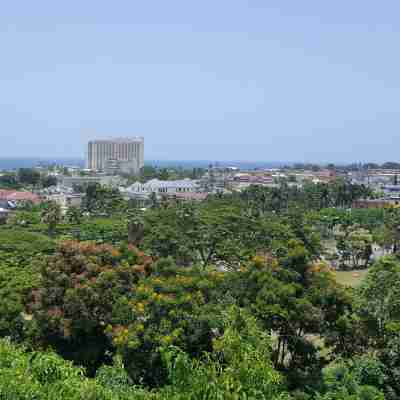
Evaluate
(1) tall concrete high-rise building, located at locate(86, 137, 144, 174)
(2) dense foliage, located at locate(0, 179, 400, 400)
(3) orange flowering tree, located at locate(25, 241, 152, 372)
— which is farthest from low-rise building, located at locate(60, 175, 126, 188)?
(3) orange flowering tree, located at locate(25, 241, 152, 372)

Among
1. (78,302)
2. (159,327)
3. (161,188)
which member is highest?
(78,302)

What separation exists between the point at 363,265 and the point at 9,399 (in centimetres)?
3679

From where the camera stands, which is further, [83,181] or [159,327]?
[83,181]

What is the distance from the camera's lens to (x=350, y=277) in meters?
37.4

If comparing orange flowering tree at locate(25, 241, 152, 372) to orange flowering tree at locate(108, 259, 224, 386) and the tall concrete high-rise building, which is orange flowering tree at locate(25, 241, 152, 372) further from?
the tall concrete high-rise building

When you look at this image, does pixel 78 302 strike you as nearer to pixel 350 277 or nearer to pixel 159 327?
pixel 159 327

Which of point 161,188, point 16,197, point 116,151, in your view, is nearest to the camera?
point 16,197

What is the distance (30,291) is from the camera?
17641mm

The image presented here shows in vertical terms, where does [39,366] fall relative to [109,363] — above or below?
above

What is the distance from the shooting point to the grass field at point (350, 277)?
1395 inches

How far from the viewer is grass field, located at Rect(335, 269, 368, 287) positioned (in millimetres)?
35438

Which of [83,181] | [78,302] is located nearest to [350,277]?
[78,302]

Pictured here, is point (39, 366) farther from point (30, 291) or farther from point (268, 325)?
point (30, 291)

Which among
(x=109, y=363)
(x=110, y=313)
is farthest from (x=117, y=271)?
(x=109, y=363)
